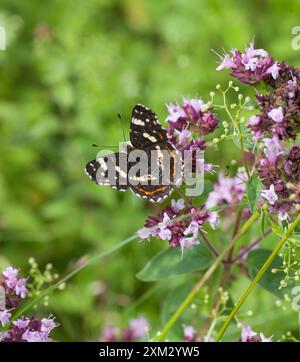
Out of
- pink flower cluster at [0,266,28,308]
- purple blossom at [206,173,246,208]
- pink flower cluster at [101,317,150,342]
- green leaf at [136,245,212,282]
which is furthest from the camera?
pink flower cluster at [101,317,150,342]

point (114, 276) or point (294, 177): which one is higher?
point (114, 276)

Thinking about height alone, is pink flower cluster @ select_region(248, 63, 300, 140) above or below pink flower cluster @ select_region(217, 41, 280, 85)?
Result: below

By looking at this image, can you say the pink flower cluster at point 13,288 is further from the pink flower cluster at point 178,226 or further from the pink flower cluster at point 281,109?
the pink flower cluster at point 281,109

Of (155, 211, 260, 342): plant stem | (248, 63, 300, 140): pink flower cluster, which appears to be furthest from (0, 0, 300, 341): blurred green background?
(248, 63, 300, 140): pink flower cluster

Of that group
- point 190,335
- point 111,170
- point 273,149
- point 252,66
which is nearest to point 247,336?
point 190,335

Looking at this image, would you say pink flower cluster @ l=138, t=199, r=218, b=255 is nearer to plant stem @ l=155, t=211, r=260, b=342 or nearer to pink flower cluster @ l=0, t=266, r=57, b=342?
plant stem @ l=155, t=211, r=260, b=342

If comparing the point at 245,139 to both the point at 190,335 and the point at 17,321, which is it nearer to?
the point at 190,335
